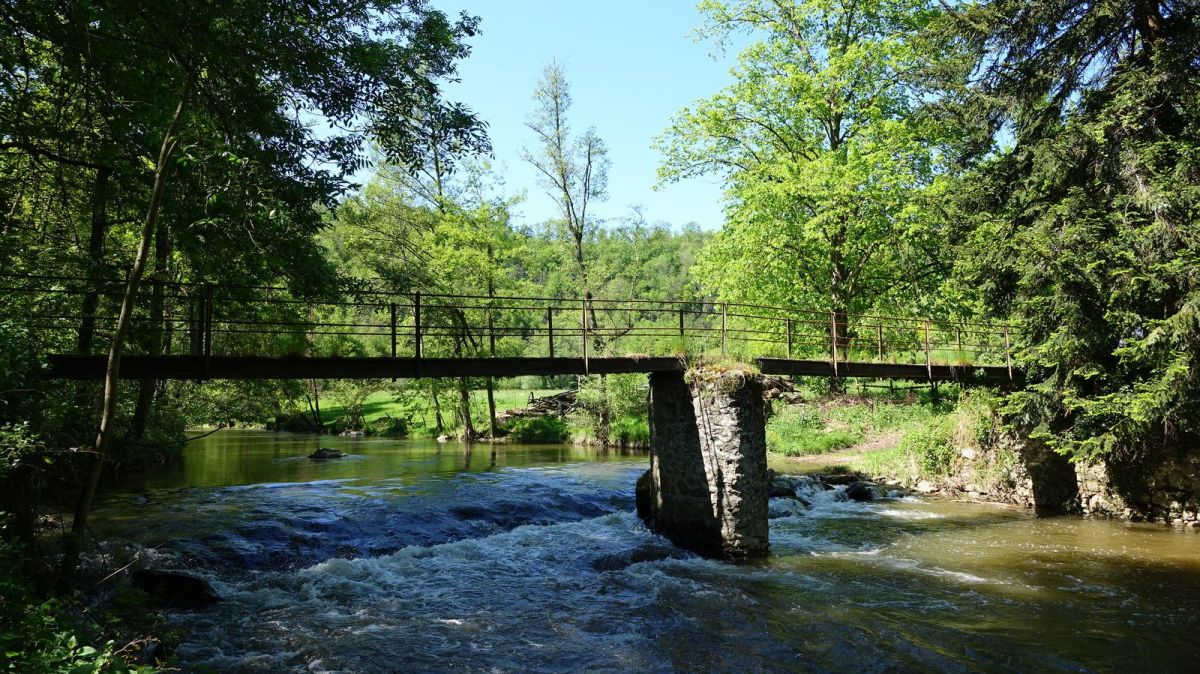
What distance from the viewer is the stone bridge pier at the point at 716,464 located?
395 inches

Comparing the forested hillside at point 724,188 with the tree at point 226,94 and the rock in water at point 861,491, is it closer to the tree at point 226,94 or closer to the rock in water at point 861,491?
the tree at point 226,94

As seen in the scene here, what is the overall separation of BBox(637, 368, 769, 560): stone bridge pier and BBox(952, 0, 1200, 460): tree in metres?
5.89

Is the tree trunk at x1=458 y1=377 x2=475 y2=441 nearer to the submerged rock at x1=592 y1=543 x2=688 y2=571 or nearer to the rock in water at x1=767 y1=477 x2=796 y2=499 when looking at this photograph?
the rock in water at x1=767 y1=477 x2=796 y2=499

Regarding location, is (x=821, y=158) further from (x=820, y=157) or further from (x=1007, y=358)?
(x=1007, y=358)

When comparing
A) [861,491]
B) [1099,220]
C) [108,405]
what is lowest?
[861,491]

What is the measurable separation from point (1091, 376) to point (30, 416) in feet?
48.3

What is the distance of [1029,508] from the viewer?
1377 centimetres

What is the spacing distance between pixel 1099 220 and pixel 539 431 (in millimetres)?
21028

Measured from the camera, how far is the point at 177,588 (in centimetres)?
758

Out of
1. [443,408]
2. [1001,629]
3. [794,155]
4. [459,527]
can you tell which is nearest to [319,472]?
[459,527]

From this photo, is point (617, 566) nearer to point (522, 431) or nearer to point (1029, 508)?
point (1029, 508)

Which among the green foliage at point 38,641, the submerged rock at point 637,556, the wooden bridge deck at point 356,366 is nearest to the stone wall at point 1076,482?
the wooden bridge deck at point 356,366

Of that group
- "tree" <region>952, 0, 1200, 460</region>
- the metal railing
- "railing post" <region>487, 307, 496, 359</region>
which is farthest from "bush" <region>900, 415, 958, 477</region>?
"railing post" <region>487, 307, 496, 359</region>

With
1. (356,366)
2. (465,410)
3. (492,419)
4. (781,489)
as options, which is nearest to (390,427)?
(465,410)
